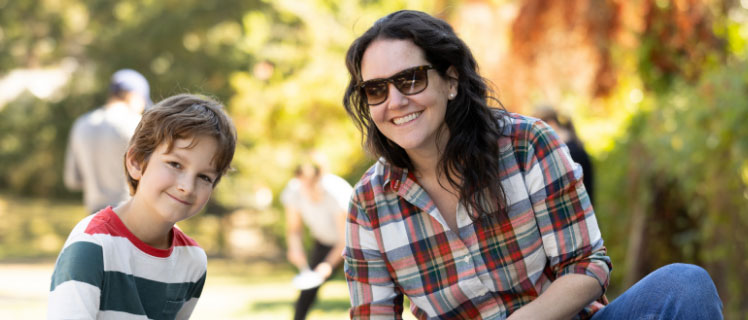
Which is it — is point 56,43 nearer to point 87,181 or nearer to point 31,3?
point 31,3

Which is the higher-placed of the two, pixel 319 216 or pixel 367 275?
pixel 367 275

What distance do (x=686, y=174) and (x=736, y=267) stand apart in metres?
0.64

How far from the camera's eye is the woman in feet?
7.61

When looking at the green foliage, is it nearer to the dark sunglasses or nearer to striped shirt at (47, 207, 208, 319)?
the dark sunglasses

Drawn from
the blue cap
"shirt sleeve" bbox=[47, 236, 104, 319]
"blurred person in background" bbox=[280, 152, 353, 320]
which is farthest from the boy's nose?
the blue cap

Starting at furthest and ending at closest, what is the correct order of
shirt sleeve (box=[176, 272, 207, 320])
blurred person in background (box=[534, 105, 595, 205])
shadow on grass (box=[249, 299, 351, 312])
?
shadow on grass (box=[249, 299, 351, 312]), blurred person in background (box=[534, 105, 595, 205]), shirt sleeve (box=[176, 272, 207, 320])

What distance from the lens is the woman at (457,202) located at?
2.32 meters

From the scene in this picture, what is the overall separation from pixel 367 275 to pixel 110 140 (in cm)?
365

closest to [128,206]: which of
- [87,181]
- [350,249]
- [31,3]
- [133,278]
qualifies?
[133,278]

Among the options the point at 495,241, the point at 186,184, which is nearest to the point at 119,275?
the point at 186,184

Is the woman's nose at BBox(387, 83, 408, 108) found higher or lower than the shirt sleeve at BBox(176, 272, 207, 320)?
higher

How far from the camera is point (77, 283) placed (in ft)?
6.97

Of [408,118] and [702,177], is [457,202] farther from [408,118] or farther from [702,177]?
[702,177]

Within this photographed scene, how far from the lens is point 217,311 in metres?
8.85
